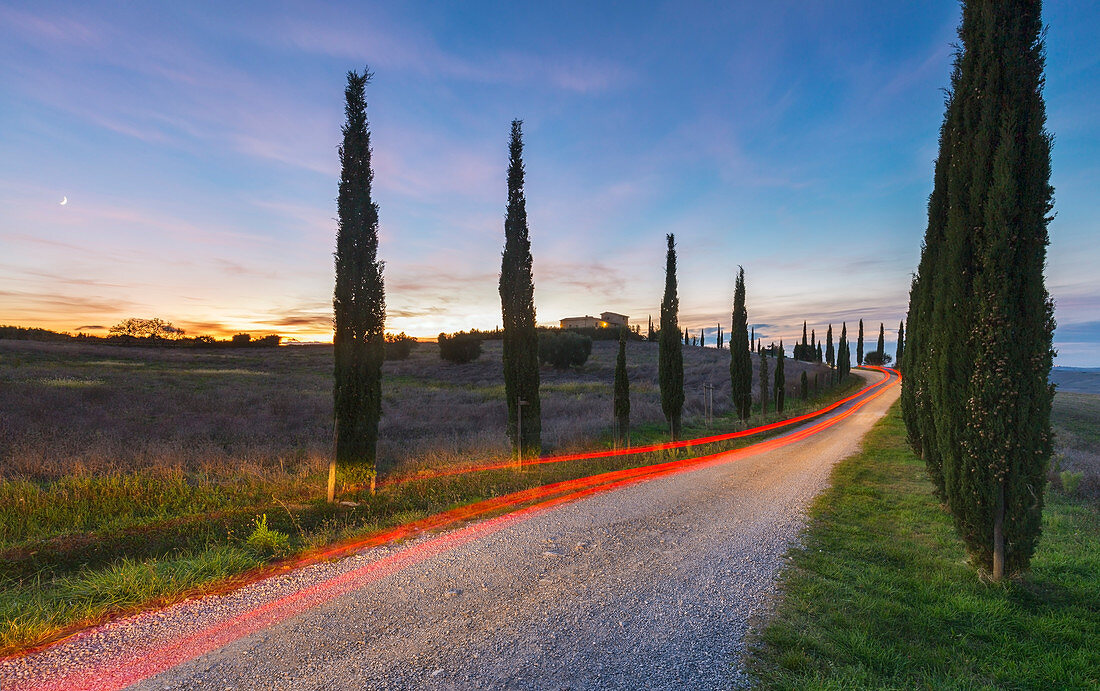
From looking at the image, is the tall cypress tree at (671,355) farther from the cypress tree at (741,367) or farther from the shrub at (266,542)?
the shrub at (266,542)

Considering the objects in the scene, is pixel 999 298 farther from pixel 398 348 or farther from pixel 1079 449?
pixel 398 348

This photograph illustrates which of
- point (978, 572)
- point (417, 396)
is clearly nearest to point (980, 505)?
point (978, 572)

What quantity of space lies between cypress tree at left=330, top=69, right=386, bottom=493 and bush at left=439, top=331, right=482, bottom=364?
4704 cm

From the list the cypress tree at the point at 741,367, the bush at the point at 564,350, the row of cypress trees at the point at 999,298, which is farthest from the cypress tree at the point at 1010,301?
the bush at the point at 564,350

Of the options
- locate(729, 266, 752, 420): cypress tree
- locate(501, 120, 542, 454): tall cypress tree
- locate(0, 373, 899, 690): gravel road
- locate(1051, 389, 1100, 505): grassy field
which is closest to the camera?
locate(0, 373, 899, 690): gravel road

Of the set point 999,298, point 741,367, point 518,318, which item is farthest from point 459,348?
point 999,298

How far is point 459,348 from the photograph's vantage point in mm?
58750

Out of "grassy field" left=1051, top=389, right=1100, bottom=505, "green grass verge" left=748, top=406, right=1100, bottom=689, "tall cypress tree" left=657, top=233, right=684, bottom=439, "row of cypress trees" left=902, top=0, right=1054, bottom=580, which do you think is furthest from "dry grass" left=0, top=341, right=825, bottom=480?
"grassy field" left=1051, top=389, right=1100, bottom=505

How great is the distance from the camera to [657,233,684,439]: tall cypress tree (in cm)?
2153

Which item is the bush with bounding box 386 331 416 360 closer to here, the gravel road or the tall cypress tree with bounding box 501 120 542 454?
the tall cypress tree with bounding box 501 120 542 454

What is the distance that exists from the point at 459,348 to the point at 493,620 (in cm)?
5520

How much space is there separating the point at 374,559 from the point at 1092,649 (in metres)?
7.88

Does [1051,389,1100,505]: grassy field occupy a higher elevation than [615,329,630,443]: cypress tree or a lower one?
lower

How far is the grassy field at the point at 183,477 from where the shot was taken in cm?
561
